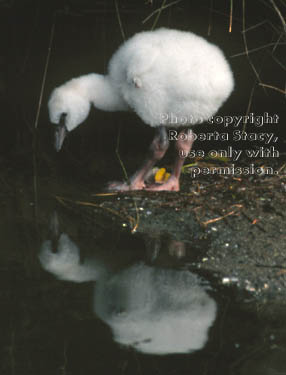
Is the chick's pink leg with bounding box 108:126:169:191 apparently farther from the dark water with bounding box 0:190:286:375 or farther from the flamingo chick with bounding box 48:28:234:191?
the dark water with bounding box 0:190:286:375

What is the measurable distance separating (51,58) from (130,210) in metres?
1.99

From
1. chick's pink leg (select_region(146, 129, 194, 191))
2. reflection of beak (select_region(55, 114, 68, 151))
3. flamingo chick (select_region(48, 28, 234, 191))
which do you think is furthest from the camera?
reflection of beak (select_region(55, 114, 68, 151))

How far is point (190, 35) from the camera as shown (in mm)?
3764

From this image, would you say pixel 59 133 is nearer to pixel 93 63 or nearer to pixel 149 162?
pixel 149 162

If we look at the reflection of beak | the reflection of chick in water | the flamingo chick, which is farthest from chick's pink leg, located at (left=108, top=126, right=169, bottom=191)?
the reflection of chick in water

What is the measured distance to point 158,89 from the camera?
139 inches

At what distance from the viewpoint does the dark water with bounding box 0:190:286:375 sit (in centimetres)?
216

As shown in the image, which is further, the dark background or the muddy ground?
the dark background

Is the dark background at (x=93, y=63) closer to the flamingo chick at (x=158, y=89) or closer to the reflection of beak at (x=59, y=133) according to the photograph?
the reflection of beak at (x=59, y=133)

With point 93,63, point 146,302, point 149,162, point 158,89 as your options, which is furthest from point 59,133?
point 146,302

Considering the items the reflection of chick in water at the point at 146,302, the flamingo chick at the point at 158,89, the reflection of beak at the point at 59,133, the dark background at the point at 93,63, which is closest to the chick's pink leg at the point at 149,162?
the flamingo chick at the point at 158,89

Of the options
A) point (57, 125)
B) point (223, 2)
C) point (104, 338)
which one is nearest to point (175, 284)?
point (104, 338)

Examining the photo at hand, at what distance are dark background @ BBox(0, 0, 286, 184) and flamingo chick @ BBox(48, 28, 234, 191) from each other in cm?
40

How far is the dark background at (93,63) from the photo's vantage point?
4.22 meters
